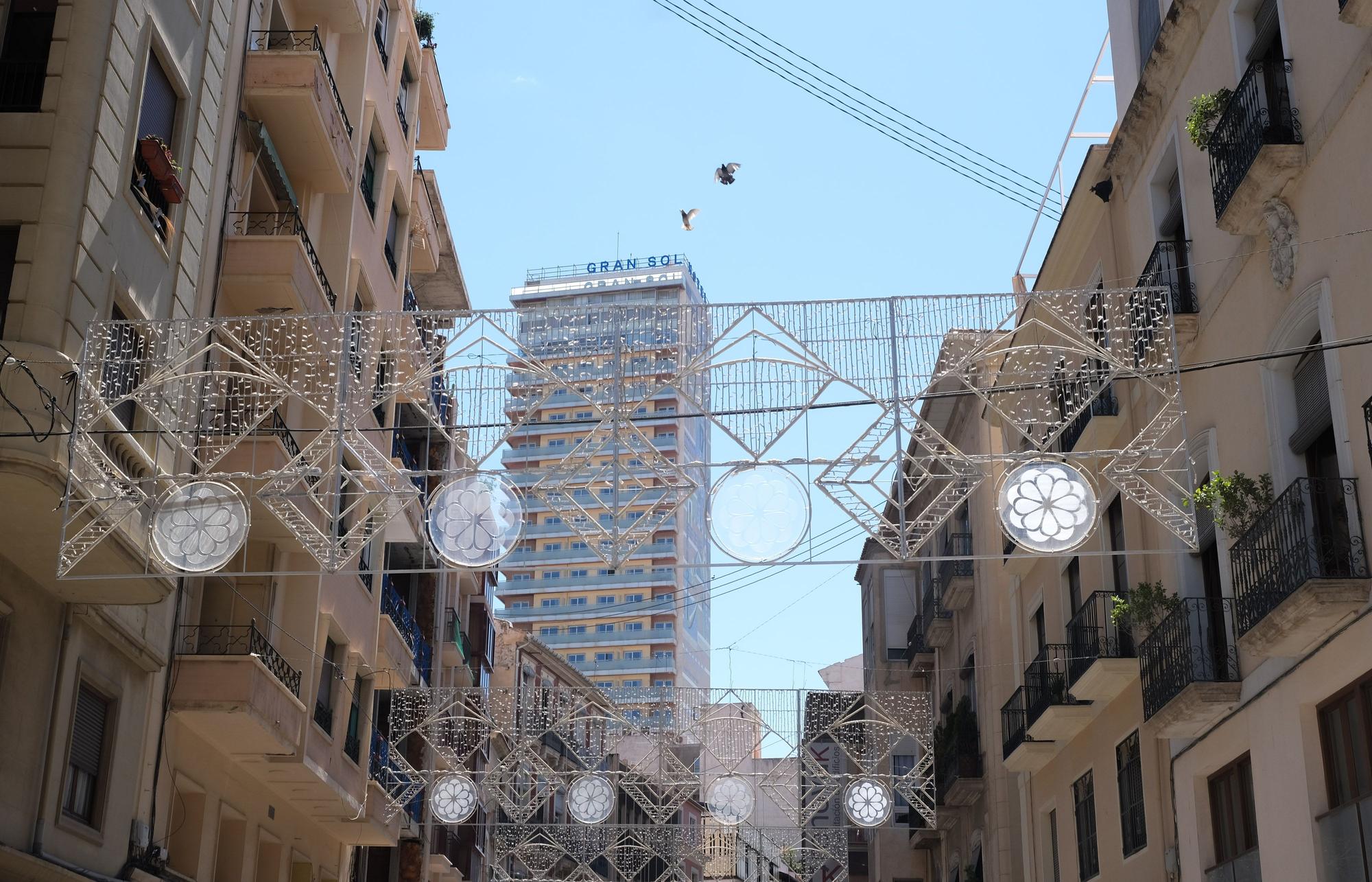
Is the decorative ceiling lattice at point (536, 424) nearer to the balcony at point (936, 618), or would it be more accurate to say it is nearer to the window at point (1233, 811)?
Result: the window at point (1233, 811)

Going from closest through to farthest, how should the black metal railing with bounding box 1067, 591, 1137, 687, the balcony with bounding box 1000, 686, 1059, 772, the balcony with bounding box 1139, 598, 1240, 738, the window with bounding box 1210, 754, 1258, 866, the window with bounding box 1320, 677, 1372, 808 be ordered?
1. the window with bounding box 1320, 677, 1372, 808
2. the balcony with bounding box 1139, 598, 1240, 738
3. the window with bounding box 1210, 754, 1258, 866
4. the black metal railing with bounding box 1067, 591, 1137, 687
5. the balcony with bounding box 1000, 686, 1059, 772

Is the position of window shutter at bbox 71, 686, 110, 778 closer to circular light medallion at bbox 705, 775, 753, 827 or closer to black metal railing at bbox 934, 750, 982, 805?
circular light medallion at bbox 705, 775, 753, 827

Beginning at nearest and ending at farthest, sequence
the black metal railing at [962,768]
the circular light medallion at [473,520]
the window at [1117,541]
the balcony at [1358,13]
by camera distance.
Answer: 1. the balcony at [1358,13]
2. the circular light medallion at [473,520]
3. the window at [1117,541]
4. the black metal railing at [962,768]

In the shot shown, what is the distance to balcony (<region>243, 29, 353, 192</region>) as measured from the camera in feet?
65.1

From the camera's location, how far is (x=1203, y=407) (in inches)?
658

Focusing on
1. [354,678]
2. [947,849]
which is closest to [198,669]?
[354,678]

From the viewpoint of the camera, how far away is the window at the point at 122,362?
13398 mm

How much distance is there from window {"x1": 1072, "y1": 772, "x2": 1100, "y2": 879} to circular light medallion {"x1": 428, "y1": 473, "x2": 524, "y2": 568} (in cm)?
1127

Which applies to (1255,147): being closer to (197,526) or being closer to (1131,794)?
(1131,794)

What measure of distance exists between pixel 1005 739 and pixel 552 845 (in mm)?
11463

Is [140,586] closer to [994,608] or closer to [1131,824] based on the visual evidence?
[1131,824]

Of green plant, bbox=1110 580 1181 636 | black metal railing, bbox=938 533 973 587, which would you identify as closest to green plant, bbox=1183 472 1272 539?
green plant, bbox=1110 580 1181 636

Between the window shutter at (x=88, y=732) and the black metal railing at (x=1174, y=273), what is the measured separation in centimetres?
1168

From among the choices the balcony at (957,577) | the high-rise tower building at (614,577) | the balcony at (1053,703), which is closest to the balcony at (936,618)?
the balcony at (957,577)
